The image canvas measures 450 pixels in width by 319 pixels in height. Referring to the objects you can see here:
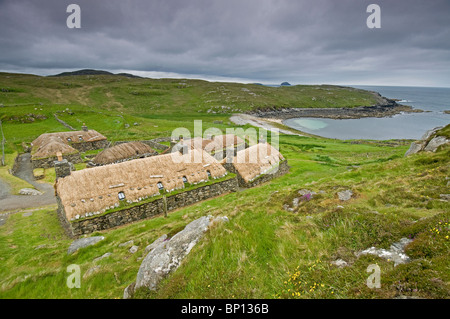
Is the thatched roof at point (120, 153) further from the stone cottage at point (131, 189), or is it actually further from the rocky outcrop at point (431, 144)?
the rocky outcrop at point (431, 144)

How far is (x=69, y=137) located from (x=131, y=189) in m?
43.3

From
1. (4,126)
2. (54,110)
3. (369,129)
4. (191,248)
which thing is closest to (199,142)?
(191,248)

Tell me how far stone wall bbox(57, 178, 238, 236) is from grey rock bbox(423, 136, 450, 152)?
24946 mm

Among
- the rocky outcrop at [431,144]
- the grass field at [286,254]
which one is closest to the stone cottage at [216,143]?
the grass field at [286,254]

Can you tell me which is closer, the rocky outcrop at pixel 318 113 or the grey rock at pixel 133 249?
the grey rock at pixel 133 249

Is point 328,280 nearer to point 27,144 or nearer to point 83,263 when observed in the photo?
point 83,263

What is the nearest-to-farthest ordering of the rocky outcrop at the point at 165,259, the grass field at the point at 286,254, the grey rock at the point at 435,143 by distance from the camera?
the grass field at the point at 286,254 → the rocky outcrop at the point at 165,259 → the grey rock at the point at 435,143

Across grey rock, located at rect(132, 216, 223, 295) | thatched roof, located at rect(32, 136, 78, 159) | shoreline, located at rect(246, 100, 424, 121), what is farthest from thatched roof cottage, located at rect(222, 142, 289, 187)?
shoreline, located at rect(246, 100, 424, 121)

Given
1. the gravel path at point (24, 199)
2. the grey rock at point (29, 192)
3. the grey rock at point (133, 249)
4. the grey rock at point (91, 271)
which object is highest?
the grey rock at point (91, 271)

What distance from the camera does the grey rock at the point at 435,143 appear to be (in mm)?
25966

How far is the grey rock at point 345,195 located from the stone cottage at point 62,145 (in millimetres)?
48682

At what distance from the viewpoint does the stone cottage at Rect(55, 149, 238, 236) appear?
19.1 meters

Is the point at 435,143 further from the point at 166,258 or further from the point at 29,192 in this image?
the point at 29,192

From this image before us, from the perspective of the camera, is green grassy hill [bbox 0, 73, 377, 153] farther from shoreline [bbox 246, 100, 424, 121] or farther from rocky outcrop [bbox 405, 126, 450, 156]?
rocky outcrop [bbox 405, 126, 450, 156]
